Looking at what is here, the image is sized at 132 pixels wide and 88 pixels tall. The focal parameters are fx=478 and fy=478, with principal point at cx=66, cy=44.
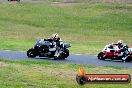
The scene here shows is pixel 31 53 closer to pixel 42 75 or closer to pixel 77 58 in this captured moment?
pixel 77 58

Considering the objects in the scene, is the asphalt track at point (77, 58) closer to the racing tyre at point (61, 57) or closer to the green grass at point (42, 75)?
the racing tyre at point (61, 57)

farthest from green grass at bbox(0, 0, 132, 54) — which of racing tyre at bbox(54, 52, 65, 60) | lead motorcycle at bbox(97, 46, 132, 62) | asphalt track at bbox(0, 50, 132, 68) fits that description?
racing tyre at bbox(54, 52, 65, 60)

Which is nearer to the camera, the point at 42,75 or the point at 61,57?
the point at 42,75

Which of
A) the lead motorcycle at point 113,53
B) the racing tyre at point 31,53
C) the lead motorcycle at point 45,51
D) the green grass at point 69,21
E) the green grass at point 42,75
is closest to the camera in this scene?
the green grass at point 42,75

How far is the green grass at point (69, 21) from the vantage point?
6003 cm

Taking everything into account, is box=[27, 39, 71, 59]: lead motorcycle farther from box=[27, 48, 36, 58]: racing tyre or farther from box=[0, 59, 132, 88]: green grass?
box=[0, 59, 132, 88]: green grass

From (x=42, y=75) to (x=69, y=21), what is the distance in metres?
50.6

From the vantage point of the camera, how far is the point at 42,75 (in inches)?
914

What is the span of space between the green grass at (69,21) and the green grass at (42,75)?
84.3ft

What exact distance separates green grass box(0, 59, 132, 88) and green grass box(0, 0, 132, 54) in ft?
84.3

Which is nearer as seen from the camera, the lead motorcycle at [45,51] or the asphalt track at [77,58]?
the asphalt track at [77,58]

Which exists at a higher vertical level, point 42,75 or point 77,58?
point 42,75

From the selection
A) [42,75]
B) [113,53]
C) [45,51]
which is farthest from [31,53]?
[42,75]

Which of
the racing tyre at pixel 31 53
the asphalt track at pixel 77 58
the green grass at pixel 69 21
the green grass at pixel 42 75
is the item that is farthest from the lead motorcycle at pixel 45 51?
the green grass at pixel 69 21
